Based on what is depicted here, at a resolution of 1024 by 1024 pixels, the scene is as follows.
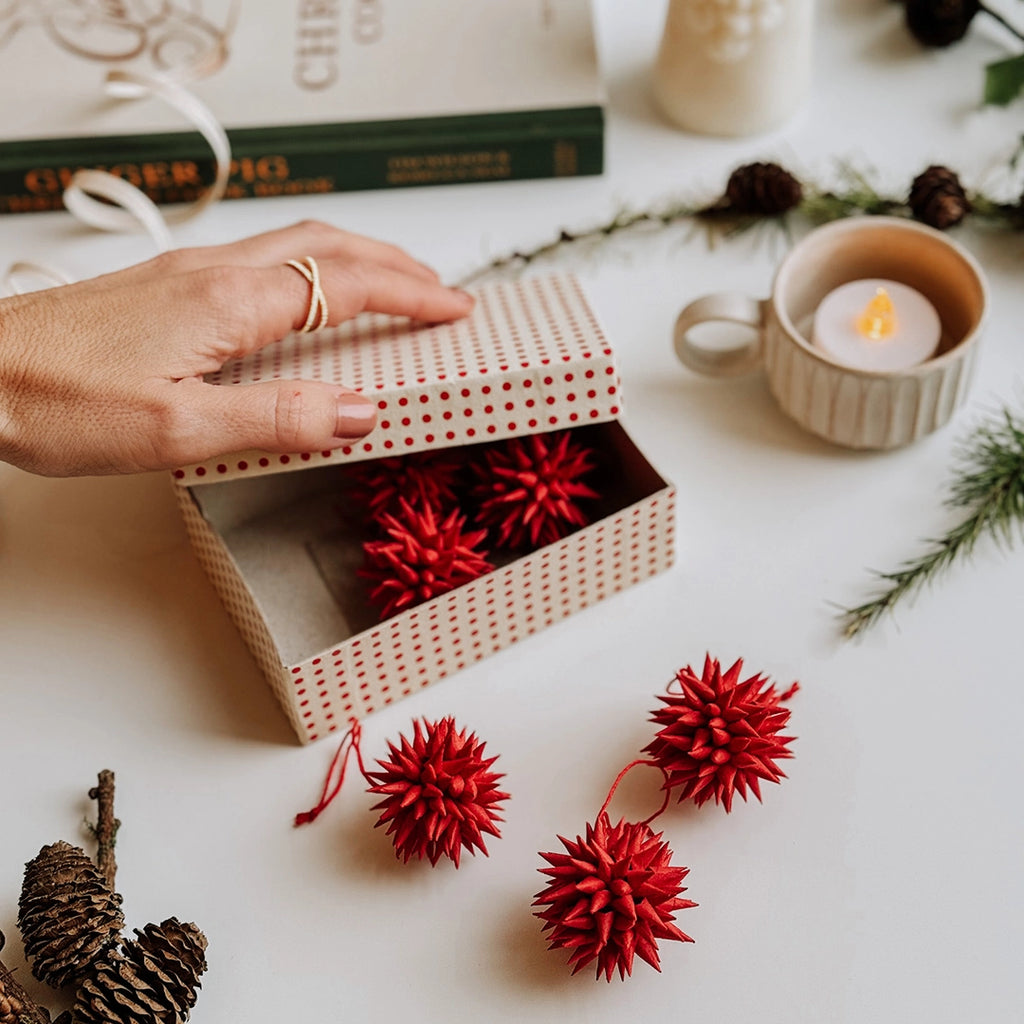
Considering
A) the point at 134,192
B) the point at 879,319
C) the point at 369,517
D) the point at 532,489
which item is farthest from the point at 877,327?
the point at 134,192

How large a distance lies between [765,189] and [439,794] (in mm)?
592

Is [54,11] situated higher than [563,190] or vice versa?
[54,11]

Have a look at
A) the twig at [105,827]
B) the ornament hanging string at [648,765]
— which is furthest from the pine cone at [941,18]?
the twig at [105,827]

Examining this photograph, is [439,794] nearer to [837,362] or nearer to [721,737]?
[721,737]

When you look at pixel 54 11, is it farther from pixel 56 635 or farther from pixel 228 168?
pixel 56 635

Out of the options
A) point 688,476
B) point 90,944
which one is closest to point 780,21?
point 688,476

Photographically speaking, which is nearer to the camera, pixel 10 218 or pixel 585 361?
pixel 585 361

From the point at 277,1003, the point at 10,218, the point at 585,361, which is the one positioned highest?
the point at 585,361

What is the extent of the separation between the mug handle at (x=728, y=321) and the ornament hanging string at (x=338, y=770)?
0.37 metres

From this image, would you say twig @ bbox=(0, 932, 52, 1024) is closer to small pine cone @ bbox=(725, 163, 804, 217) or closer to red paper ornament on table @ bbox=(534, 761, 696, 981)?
red paper ornament on table @ bbox=(534, 761, 696, 981)

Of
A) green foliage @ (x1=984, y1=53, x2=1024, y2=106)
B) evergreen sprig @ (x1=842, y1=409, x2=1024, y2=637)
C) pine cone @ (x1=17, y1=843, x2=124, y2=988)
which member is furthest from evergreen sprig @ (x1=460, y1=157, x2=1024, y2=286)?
pine cone @ (x1=17, y1=843, x2=124, y2=988)

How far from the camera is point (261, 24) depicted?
113 centimetres

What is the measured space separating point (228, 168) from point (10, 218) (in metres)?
0.20

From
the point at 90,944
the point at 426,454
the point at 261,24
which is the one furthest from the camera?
the point at 261,24
